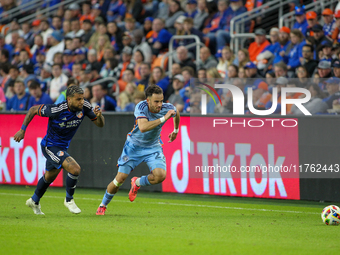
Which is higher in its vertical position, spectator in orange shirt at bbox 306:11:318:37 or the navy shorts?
spectator in orange shirt at bbox 306:11:318:37

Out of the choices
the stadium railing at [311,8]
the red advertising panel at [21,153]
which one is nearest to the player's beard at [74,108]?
the red advertising panel at [21,153]

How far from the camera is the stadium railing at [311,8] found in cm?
1477

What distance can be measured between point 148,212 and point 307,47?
19.3 ft

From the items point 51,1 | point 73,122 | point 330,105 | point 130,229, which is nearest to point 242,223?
point 130,229

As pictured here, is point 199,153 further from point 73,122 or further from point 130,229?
point 130,229

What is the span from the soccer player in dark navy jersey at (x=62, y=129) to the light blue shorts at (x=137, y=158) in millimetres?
657

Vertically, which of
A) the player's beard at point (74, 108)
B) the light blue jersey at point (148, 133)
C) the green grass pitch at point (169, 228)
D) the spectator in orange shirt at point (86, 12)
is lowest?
the green grass pitch at point (169, 228)

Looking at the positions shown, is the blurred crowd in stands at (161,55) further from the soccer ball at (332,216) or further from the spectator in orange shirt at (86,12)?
the soccer ball at (332,216)

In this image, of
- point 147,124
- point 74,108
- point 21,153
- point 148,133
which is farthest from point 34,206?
point 21,153

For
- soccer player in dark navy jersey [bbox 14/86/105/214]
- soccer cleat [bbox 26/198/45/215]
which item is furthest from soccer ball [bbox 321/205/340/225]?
soccer cleat [bbox 26/198/45/215]

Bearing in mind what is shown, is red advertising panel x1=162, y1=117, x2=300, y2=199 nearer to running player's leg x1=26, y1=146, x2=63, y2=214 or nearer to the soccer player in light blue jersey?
the soccer player in light blue jersey

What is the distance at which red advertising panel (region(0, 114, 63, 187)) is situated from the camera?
12875 millimetres

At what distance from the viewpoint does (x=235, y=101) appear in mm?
12133

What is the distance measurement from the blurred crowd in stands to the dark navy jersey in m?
2.35
